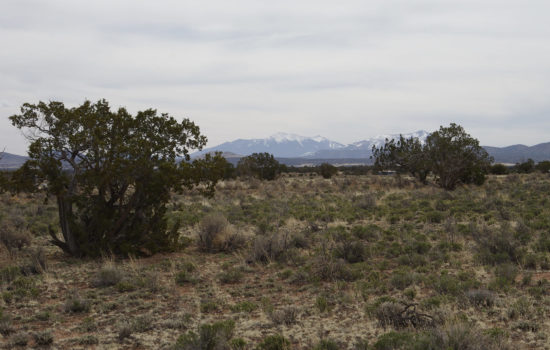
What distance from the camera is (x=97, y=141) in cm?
1055

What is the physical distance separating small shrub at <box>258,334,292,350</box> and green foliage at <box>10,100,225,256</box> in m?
5.71

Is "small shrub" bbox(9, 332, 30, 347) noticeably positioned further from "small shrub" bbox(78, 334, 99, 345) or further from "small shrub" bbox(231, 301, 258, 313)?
"small shrub" bbox(231, 301, 258, 313)

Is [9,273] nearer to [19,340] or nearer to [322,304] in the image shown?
[19,340]

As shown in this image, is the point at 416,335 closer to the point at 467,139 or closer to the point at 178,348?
the point at 178,348

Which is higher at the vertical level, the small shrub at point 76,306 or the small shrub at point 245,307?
the small shrub at point 76,306

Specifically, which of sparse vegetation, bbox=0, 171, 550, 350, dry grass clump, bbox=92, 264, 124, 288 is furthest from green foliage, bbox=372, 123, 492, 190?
dry grass clump, bbox=92, 264, 124, 288

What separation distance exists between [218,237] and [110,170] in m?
4.22

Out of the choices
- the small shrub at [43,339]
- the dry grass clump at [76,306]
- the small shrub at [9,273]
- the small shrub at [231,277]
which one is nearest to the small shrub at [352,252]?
the small shrub at [231,277]

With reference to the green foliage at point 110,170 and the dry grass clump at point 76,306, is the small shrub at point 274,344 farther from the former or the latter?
the green foliage at point 110,170

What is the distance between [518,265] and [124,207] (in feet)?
→ 34.6

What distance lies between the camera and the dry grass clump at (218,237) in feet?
43.7

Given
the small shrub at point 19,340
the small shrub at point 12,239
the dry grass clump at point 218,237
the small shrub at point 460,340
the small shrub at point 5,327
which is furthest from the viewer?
the dry grass clump at point 218,237

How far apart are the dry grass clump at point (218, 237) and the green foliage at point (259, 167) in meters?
32.6

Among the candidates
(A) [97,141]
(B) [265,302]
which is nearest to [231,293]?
(B) [265,302]
